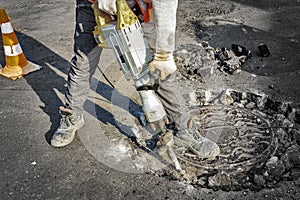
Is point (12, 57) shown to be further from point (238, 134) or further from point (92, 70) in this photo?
point (238, 134)

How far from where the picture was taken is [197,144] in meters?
3.22

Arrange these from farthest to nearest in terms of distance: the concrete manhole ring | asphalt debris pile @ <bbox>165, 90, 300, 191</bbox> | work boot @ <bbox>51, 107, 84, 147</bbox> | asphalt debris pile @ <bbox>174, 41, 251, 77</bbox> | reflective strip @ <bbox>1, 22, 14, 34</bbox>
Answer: reflective strip @ <bbox>1, 22, 14, 34</bbox>
asphalt debris pile @ <bbox>174, 41, 251, 77</bbox>
work boot @ <bbox>51, 107, 84, 147</bbox>
the concrete manhole ring
asphalt debris pile @ <bbox>165, 90, 300, 191</bbox>

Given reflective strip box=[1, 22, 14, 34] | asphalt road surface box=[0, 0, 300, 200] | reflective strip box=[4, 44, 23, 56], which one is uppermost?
reflective strip box=[1, 22, 14, 34]

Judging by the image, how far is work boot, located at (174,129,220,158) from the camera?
3.17 m

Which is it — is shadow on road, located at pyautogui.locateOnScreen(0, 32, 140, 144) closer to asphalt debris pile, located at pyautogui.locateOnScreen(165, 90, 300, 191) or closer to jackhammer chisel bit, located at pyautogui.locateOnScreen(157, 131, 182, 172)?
jackhammer chisel bit, located at pyautogui.locateOnScreen(157, 131, 182, 172)

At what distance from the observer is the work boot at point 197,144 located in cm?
317

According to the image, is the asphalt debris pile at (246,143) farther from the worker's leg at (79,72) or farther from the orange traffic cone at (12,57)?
the orange traffic cone at (12,57)

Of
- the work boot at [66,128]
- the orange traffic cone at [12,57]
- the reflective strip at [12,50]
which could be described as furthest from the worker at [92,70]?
the reflective strip at [12,50]

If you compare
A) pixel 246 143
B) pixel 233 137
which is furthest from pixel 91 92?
pixel 246 143

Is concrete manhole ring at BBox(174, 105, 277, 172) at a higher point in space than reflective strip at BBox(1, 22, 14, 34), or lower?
lower

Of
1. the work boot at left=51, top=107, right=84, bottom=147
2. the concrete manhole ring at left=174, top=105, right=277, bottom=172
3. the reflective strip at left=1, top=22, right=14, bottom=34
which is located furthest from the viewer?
the reflective strip at left=1, top=22, right=14, bottom=34

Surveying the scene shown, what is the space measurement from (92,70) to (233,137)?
1.45m

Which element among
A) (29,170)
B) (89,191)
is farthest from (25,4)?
(89,191)

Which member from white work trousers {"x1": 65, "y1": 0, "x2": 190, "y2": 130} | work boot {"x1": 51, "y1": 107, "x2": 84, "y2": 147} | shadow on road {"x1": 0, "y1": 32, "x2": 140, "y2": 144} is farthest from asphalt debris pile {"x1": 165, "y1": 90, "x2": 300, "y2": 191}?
work boot {"x1": 51, "y1": 107, "x2": 84, "y2": 147}
